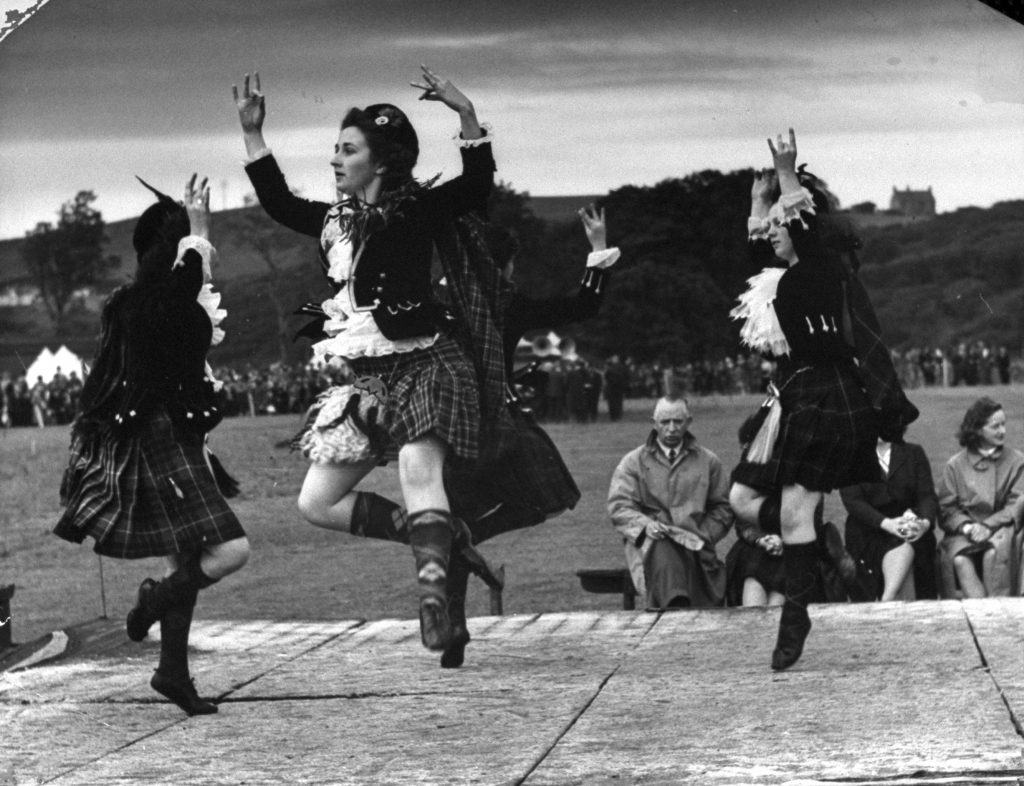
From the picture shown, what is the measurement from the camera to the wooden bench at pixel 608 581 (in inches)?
319

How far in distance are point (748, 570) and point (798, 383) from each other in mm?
1391

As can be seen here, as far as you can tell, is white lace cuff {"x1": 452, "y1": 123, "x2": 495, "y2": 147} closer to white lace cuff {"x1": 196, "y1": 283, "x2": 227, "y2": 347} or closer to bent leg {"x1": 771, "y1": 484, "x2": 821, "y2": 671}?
white lace cuff {"x1": 196, "y1": 283, "x2": 227, "y2": 347}

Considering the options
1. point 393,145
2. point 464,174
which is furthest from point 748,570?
point 393,145

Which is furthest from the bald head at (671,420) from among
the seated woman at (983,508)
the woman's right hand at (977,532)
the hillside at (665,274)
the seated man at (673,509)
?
the woman's right hand at (977,532)

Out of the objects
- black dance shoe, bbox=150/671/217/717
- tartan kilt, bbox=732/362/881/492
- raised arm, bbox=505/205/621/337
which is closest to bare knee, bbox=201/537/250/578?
black dance shoe, bbox=150/671/217/717

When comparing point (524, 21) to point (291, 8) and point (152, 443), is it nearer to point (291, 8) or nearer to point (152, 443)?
point (291, 8)

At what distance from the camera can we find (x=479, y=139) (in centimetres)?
716

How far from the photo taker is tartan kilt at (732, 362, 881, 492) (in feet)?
21.8

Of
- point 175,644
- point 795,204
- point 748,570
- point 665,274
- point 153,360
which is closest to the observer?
point 175,644

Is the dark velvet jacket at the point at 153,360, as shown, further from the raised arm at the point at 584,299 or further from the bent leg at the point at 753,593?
the bent leg at the point at 753,593

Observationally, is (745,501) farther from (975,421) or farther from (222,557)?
(222,557)

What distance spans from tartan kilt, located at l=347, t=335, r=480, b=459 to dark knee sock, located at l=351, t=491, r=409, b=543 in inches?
10.6

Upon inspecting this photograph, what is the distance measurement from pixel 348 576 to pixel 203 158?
1.82 metres

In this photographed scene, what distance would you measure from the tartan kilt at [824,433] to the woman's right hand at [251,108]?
2232mm
